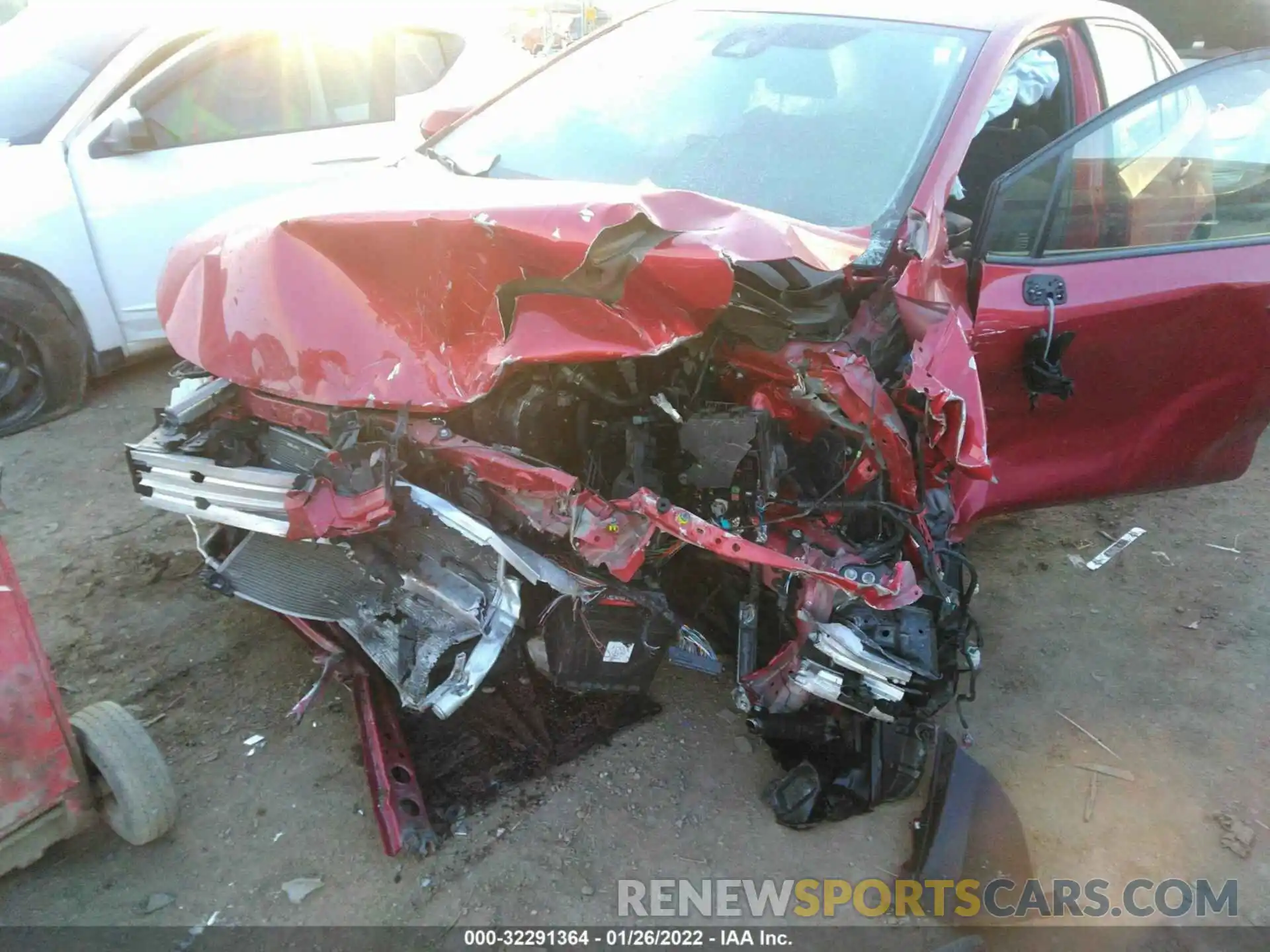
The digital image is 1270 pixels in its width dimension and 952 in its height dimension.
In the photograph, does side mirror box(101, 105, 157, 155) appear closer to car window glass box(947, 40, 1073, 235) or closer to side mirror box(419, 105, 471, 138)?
side mirror box(419, 105, 471, 138)

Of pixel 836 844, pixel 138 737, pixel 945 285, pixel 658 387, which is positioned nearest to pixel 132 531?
pixel 138 737

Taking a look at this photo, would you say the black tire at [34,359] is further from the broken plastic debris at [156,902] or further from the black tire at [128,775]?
the broken plastic debris at [156,902]

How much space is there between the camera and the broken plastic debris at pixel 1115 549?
3.69m

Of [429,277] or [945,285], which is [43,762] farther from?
[945,285]

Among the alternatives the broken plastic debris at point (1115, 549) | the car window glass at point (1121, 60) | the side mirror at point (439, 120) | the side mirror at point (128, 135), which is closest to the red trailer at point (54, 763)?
the side mirror at point (439, 120)

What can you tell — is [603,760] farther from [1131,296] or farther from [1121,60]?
[1121,60]

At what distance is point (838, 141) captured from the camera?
272 cm

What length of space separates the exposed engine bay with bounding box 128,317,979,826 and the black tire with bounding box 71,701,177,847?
0.45 metres

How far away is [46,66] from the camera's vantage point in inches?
165

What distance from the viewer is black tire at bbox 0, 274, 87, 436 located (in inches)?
157

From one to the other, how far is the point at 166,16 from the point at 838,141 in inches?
137

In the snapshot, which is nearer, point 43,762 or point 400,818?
point 43,762

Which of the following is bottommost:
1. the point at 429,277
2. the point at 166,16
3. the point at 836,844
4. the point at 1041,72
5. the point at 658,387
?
the point at 836,844

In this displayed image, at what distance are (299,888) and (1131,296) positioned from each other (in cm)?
285
